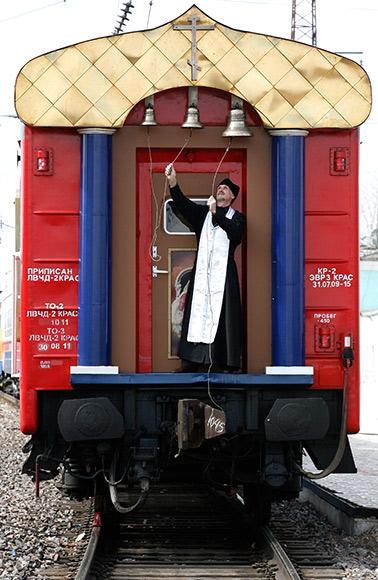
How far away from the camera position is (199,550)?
331 inches

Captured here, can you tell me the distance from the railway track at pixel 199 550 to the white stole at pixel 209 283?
168cm

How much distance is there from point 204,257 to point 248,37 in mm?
1639

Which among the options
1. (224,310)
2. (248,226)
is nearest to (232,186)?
(248,226)

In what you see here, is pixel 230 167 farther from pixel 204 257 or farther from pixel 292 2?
pixel 292 2

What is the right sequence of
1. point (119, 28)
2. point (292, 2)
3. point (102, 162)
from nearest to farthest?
point (102, 162) → point (119, 28) → point (292, 2)

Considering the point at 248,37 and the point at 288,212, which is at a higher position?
the point at 248,37

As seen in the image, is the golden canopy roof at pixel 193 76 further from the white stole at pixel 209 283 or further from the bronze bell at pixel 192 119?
the white stole at pixel 209 283

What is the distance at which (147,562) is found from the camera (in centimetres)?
801

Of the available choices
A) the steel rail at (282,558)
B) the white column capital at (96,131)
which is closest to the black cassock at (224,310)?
the white column capital at (96,131)

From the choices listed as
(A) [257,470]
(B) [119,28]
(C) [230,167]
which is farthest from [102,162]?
(B) [119,28]

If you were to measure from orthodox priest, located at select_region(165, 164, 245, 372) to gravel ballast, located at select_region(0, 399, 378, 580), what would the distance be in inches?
69.3

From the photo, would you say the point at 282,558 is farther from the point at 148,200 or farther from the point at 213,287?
the point at 148,200

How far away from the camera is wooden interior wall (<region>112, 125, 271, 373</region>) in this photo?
786 centimetres

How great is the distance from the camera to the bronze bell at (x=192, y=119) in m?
7.75
